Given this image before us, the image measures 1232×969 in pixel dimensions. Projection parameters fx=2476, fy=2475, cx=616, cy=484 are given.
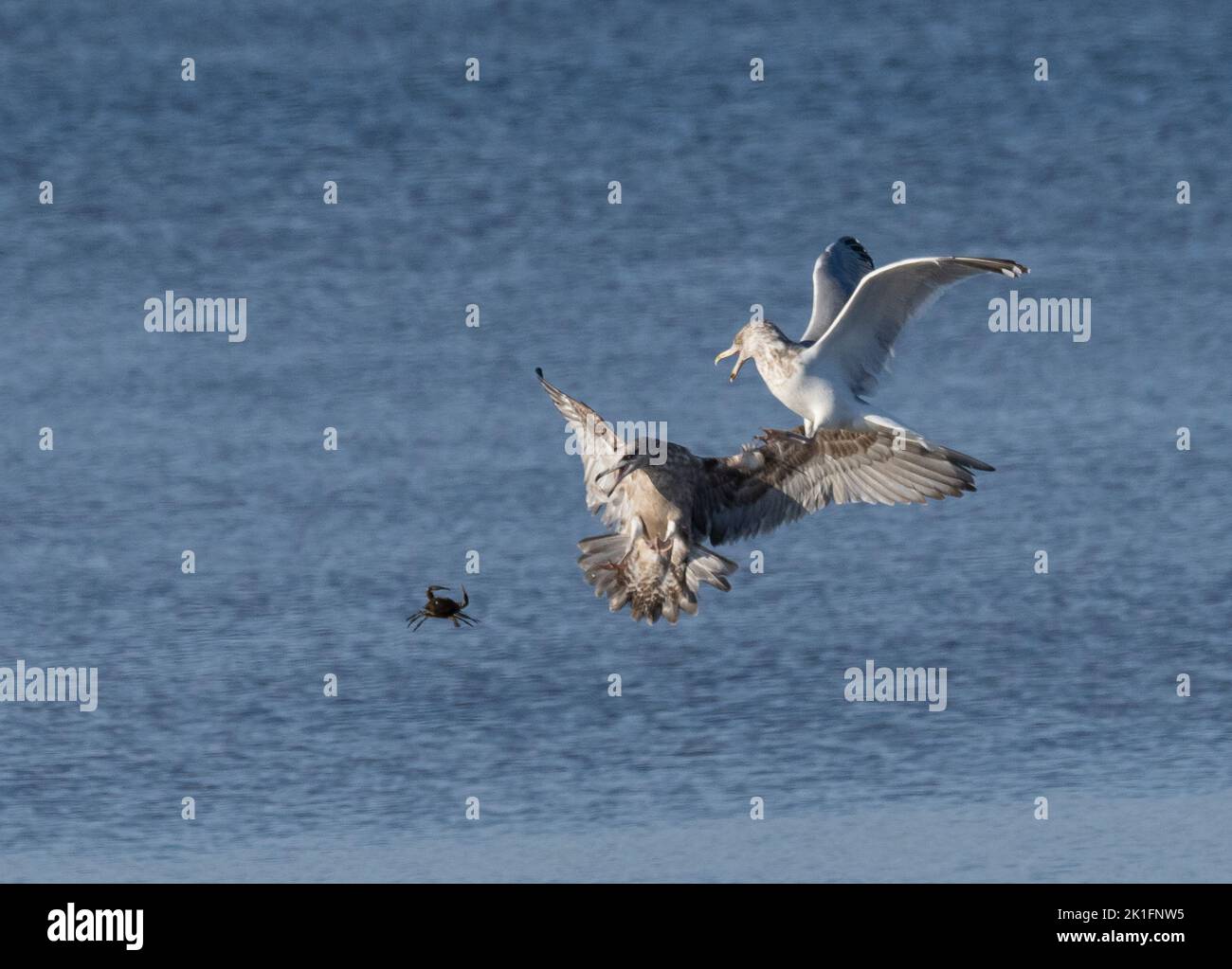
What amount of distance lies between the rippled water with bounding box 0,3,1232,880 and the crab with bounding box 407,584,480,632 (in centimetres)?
8

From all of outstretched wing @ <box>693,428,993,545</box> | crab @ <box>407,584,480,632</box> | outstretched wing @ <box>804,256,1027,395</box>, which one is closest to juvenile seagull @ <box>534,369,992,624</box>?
outstretched wing @ <box>693,428,993,545</box>

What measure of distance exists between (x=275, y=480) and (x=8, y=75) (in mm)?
6432

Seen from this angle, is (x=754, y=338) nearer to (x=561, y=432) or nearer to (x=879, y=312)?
(x=879, y=312)

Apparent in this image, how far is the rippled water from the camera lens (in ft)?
36.8

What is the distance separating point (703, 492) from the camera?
1069 centimetres

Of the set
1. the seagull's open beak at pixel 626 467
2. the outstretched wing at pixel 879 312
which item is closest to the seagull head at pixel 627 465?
the seagull's open beak at pixel 626 467

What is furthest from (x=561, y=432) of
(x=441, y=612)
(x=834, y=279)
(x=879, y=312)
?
(x=879, y=312)

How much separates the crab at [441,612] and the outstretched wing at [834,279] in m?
2.53

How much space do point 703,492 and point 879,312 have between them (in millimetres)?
1098

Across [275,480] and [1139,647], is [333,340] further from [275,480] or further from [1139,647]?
[1139,647]

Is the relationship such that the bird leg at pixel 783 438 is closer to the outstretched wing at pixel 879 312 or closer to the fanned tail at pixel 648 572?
the outstretched wing at pixel 879 312

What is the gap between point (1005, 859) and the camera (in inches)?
411

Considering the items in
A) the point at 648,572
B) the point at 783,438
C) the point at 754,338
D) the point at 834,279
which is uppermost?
the point at 834,279

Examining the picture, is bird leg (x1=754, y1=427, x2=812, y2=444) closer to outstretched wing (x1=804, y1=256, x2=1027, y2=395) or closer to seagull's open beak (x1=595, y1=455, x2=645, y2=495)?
outstretched wing (x1=804, y1=256, x2=1027, y2=395)
